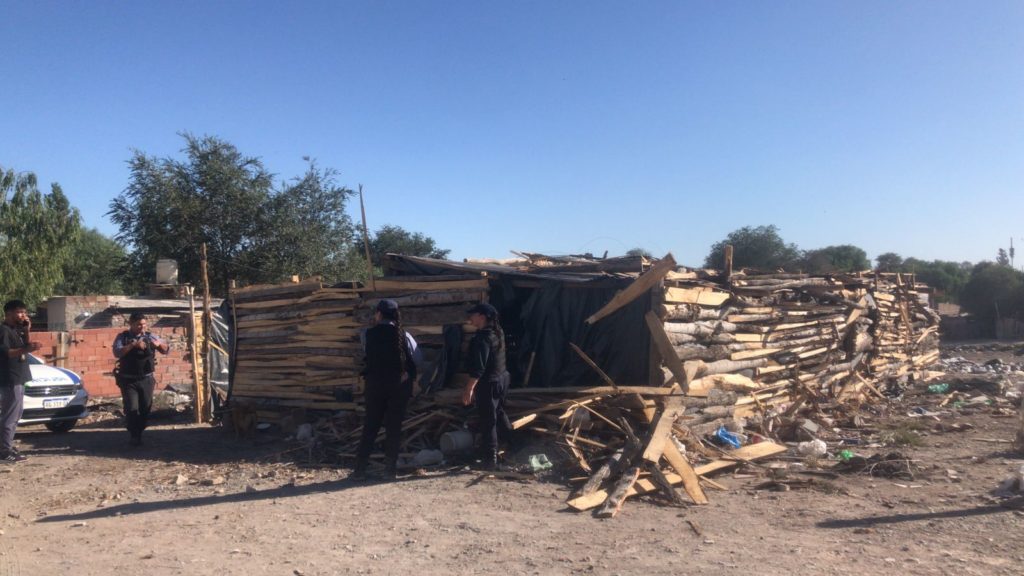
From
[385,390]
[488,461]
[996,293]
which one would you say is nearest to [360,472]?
[385,390]

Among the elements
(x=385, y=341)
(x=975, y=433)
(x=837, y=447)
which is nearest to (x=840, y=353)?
(x=975, y=433)

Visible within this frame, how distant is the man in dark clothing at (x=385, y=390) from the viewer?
7.81 metres

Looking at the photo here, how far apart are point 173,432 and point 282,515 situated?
6.04m

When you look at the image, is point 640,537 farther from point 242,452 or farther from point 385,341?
point 242,452

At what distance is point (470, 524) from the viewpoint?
6168 mm

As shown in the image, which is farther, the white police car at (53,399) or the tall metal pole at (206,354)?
the tall metal pole at (206,354)

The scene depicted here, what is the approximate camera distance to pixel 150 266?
2219cm

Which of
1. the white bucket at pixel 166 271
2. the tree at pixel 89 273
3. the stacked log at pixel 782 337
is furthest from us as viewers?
the tree at pixel 89 273

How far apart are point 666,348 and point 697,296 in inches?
46.2

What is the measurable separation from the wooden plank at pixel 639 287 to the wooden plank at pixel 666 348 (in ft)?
1.02

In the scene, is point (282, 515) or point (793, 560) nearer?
point (793, 560)

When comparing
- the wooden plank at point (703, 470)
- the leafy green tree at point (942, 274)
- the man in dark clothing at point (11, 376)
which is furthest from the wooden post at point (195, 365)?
the leafy green tree at point (942, 274)

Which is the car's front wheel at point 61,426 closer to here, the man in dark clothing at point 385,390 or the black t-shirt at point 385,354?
the man in dark clothing at point 385,390

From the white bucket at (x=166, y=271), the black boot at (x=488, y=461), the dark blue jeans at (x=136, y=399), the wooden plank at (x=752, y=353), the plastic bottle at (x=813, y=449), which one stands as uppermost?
the white bucket at (x=166, y=271)
